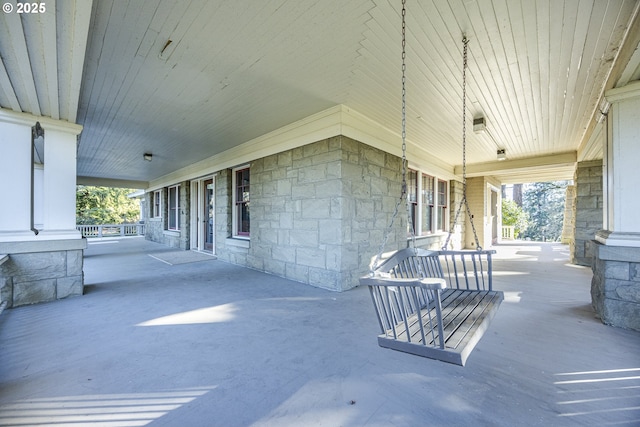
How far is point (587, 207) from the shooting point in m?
6.05

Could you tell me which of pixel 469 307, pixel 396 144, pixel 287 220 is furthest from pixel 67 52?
pixel 396 144

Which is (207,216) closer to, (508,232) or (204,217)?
(204,217)

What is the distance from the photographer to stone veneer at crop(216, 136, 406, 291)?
13.5 feet

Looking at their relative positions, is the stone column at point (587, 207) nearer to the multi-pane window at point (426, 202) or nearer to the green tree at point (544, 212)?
the multi-pane window at point (426, 202)

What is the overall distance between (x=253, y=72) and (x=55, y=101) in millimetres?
2353

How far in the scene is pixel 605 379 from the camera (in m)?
1.86

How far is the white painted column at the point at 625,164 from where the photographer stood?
8.76 ft

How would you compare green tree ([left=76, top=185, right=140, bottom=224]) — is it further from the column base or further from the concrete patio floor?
the column base

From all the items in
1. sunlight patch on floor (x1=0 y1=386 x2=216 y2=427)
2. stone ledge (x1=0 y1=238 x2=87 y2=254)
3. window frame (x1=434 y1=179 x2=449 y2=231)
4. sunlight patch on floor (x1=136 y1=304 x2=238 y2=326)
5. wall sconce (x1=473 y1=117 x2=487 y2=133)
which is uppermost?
wall sconce (x1=473 y1=117 x2=487 y2=133)

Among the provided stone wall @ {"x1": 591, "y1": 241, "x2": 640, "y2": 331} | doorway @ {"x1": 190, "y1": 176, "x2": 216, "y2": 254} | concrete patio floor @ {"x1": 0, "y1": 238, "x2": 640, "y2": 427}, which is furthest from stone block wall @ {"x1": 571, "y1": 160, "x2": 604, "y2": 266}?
doorway @ {"x1": 190, "y1": 176, "x2": 216, "y2": 254}

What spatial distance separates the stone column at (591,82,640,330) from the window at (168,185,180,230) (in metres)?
10.1

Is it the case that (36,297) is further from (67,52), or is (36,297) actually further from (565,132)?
(565,132)

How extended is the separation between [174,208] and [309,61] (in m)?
8.89

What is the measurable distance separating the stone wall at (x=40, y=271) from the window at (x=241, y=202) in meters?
2.95
